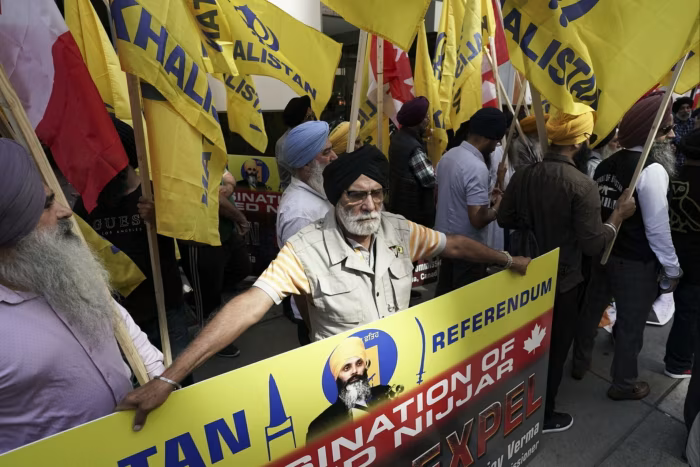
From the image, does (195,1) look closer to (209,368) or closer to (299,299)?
(299,299)

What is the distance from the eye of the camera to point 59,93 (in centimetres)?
186

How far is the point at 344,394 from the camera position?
62.3 inches

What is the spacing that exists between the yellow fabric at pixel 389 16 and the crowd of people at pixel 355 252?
25.2 inches

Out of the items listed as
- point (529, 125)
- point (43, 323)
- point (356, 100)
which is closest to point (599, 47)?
point (356, 100)

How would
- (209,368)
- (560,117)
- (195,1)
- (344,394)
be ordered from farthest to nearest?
(209,368) < (560,117) < (195,1) < (344,394)

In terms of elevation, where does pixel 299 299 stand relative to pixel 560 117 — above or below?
below

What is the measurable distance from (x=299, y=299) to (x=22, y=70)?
153 centimetres

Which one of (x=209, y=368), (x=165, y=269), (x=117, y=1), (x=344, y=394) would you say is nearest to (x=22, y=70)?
(x=117, y=1)

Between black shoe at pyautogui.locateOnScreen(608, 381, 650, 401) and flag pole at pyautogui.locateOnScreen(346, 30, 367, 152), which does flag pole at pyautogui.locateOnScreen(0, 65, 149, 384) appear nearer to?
flag pole at pyautogui.locateOnScreen(346, 30, 367, 152)

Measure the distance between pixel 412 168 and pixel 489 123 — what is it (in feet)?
3.19

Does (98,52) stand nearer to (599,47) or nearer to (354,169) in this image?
(354,169)

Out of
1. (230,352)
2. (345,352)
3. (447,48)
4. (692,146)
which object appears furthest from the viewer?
(447,48)

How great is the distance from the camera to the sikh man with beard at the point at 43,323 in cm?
118

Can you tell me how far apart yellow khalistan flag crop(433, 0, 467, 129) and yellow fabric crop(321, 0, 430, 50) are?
2.18m
